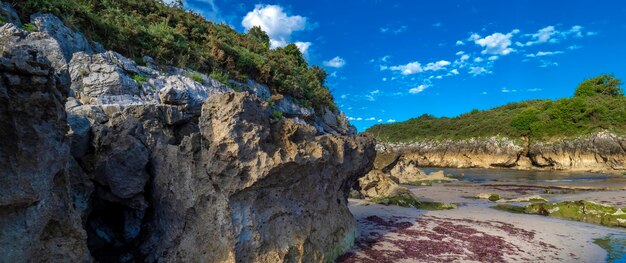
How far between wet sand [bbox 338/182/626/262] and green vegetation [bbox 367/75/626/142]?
59561 millimetres

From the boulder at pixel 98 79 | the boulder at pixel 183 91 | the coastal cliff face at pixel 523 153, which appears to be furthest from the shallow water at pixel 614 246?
the coastal cliff face at pixel 523 153

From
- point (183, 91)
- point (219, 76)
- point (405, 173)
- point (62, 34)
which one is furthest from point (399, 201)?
point (405, 173)

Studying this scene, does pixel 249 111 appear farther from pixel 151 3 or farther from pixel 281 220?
pixel 151 3

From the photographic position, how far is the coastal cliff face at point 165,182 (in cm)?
666

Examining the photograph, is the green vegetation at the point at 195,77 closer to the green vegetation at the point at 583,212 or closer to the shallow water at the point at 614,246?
the shallow water at the point at 614,246

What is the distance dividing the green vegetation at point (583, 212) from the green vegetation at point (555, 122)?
53.8m

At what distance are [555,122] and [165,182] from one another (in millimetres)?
83631

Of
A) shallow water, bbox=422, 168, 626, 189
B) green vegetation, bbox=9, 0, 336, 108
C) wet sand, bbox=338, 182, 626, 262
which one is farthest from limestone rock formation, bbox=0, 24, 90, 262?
shallow water, bbox=422, 168, 626, 189

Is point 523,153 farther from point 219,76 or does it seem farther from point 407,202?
point 219,76

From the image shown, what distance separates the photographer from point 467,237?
51.2ft

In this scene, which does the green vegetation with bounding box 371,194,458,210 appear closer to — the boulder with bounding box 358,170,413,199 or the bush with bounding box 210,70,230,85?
the boulder with bounding box 358,170,413,199

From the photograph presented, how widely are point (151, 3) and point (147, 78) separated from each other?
1187cm

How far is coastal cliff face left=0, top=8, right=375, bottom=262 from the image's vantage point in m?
6.66

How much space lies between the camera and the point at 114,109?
12.7 meters
